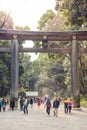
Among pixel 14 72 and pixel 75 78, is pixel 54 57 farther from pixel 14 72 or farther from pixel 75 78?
pixel 14 72

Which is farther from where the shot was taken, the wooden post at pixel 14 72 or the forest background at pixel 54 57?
the wooden post at pixel 14 72

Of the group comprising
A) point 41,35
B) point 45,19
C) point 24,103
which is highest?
point 45,19

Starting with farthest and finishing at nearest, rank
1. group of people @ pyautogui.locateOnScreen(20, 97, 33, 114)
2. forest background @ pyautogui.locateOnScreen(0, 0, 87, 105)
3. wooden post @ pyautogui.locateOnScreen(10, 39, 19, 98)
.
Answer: wooden post @ pyautogui.locateOnScreen(10, 39, 19, 98) < forest background @ pyautogui.locateOnScreen(0, 0, 87, 105) < group of people @ pyautogui.locateOnScreen(20, 97, 33, 114)

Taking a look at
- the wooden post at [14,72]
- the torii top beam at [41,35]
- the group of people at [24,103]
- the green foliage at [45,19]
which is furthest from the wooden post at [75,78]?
the green foliage at [45,19]

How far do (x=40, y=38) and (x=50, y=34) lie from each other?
4.06 feet

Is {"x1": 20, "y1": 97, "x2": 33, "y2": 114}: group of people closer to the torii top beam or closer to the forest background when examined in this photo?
the torii top beam

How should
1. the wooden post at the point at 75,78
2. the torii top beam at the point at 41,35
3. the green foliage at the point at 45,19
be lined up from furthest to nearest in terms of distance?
1. the green foliage at the point at 45,19
2. the torii top beam at the point at 41,35
3. the wooden post at the point at 75,78

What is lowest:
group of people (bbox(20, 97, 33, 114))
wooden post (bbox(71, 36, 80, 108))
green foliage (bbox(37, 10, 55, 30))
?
group of people (bbox(20, 97, 33, 114))

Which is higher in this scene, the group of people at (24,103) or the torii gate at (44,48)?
the torii gate at (44,48)

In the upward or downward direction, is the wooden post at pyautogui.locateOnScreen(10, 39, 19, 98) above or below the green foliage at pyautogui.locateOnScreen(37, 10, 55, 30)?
below

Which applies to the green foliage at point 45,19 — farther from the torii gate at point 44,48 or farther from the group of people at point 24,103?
the group of people at point 24,103

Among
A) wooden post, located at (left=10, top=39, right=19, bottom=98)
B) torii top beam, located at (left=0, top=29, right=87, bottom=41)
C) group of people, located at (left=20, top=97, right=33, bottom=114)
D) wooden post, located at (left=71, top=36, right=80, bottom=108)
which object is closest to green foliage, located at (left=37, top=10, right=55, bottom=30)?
torii top beam, located at (left=0, top=29, right=87, bottom=41)

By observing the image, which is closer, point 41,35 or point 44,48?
point 41,35

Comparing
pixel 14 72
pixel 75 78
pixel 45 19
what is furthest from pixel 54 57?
Result: pixel 14 72
